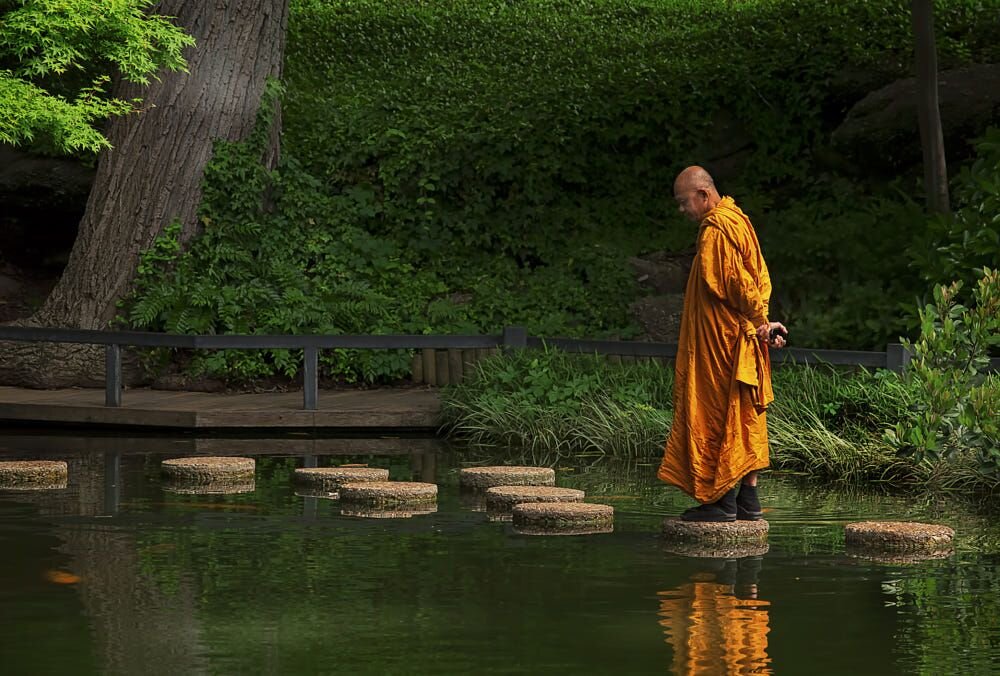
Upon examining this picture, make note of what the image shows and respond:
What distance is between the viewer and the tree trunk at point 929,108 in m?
17.6

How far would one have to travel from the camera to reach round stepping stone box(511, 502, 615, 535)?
399 inches

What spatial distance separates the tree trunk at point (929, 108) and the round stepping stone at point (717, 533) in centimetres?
877

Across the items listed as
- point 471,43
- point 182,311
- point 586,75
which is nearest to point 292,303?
point 182,311

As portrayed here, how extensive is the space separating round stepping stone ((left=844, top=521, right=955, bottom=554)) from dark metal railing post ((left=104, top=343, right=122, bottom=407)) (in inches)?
336

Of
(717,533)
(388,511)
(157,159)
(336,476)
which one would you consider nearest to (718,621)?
(717,533)

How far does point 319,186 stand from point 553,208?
9.56 feet

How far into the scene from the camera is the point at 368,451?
14469mm

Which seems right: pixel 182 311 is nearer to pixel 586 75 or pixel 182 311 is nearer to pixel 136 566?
pixel 586 75

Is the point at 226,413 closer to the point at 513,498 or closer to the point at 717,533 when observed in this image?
the point at 513,498

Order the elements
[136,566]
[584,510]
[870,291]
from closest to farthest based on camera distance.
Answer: [136,566] < [584,510] < [870,291]

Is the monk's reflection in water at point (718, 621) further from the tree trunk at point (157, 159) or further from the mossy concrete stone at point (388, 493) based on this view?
the tree trunk at point (157, 159)

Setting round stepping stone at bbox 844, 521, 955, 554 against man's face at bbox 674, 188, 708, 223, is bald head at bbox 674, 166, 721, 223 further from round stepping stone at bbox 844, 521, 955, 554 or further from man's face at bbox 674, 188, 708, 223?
round stepping stone at bbox 844, 521, 955, 554

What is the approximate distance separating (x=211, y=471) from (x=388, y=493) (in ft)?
5.68

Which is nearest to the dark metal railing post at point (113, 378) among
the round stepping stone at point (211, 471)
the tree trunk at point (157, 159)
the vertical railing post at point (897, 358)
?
the tree trunk at point (157, 159)
